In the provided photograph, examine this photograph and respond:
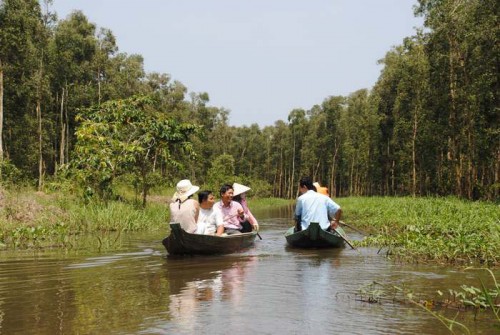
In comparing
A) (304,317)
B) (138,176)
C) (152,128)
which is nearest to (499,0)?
(152,128)

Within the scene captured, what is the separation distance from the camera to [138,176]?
20.3 metres

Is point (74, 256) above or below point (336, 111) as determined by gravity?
below

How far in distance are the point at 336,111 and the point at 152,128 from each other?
1710 inches

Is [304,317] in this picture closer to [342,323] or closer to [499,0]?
[342,323]

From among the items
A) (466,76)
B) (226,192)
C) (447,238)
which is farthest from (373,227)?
(466,76)

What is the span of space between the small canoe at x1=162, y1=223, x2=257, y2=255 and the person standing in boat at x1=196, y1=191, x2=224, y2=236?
1.04 ft

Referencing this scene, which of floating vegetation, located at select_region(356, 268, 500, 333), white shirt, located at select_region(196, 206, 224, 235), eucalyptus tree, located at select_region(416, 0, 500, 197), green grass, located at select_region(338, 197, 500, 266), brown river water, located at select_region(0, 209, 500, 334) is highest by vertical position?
eucalyptus tree, located at select_region(416, 0, 500, 197)

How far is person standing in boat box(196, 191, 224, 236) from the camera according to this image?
30.6ft

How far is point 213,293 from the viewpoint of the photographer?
5492 millimetres

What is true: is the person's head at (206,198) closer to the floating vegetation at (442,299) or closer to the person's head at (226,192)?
the person's head at (226,192)

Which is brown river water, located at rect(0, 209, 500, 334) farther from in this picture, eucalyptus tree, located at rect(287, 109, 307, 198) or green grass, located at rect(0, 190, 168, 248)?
eucalyptus tree, located at rect(287, 109, 307, 198)

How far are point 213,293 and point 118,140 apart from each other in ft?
40.6

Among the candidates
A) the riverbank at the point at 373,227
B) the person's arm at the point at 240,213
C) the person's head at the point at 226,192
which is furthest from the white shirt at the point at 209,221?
the riverbank at the point at 373,227

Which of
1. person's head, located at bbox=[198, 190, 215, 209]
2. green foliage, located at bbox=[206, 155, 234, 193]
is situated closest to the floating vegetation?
person's head, located at bbox=[198, 190, 215, 209]
